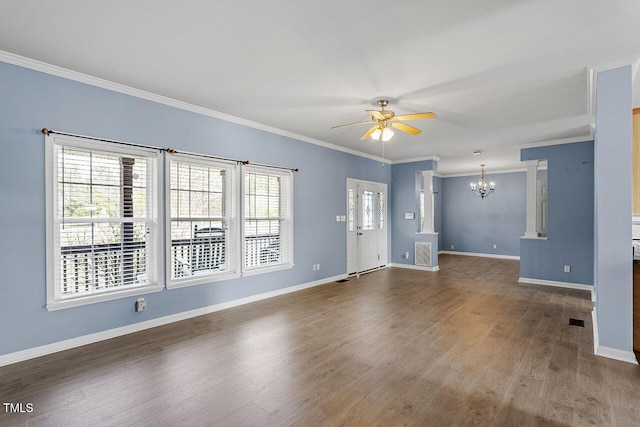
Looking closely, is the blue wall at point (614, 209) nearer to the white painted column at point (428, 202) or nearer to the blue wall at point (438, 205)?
the white painted column at point (428, 202)

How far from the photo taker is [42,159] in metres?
2.98

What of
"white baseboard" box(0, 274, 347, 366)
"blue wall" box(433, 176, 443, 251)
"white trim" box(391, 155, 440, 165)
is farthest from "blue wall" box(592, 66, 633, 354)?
"blue wall" box(433, 176, 443, 251)

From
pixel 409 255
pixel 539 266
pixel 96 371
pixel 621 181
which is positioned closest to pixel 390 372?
pixel 96 371

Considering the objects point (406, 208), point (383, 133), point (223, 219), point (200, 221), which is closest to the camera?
point (383, 133)

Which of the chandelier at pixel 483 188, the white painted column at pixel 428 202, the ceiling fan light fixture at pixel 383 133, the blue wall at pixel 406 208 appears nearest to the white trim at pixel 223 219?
the ceiling fan light fixture at pixel 383 133

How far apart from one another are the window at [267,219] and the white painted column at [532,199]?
4.78m

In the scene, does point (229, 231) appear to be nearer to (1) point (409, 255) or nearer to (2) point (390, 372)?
(2) point (390, 372)

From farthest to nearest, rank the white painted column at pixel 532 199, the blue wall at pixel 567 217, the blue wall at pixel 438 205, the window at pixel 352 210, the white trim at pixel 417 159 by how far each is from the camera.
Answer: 1. the blue wall at pixel 438 205
2. the white trim at pixel 417 159
3. the window at pixel 352 210
4. the white painted column at pixel 532 199
5. the blue wall at pixel 567 217

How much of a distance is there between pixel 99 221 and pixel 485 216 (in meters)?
10.2

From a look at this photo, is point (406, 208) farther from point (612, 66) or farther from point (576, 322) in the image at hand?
point (612, 66)

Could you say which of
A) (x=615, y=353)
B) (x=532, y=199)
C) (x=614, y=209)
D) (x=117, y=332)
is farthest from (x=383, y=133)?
→ (x=532, y=199)

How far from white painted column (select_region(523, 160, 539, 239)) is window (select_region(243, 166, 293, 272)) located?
4.78 meters

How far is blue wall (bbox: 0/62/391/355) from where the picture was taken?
282cm

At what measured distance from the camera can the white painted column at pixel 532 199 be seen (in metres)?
6.14
